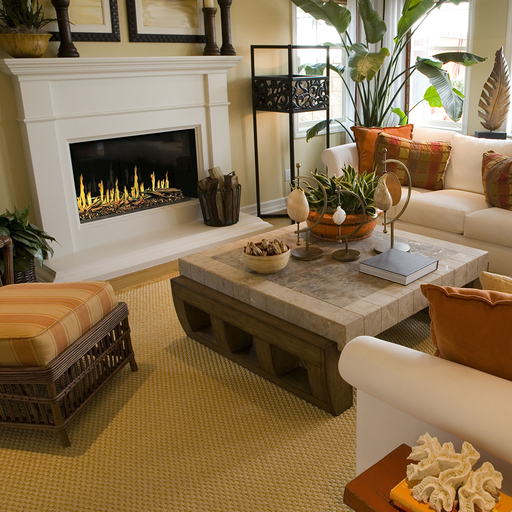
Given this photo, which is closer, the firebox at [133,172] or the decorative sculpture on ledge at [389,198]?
the decorative sculpture on ledge at [389,198]

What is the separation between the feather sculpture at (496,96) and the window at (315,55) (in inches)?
55.1

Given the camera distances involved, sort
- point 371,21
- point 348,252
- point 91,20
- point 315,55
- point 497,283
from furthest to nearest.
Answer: point 315,55 → point 371,21 → point 91,20 → point 348,252 → point 497,283

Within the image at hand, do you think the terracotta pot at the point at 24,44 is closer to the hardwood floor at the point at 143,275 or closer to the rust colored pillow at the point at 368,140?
the hardwood floor at the point at 143,275

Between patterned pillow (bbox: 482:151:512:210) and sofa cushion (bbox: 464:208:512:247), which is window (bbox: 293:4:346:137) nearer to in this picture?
patterned pillow (bbox: 482:151:512:210)

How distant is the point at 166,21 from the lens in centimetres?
403

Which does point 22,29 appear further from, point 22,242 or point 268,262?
point 268,262

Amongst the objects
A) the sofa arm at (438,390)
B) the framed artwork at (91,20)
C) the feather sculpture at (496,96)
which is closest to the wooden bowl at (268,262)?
the sofa arm at (438,390)

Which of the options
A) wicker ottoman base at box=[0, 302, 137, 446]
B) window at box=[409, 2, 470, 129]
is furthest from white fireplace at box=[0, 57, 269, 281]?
window at box=[409, 2, 470, 129]

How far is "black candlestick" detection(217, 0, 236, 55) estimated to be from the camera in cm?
419

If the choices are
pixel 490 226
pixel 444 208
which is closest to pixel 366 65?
pixel 444 208

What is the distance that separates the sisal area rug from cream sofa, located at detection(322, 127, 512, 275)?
1.61m

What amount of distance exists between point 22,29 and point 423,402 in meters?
3.10

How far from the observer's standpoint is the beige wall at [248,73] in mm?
3891

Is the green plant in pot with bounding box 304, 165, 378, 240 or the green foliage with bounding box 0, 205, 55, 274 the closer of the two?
the green plant in pot with bounding box 304, 165, 378, 240
